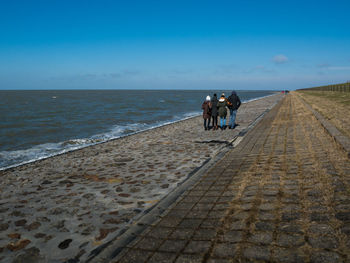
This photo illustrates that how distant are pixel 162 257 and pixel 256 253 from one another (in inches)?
37.4

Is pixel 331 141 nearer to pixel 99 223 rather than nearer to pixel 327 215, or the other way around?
pixel 327 215

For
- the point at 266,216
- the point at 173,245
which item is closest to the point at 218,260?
the point at 173,245

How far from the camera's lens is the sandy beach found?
3.25 meters

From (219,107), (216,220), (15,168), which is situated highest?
(219,107)

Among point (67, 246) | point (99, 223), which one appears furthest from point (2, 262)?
point (99, 223)

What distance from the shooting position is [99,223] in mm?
3740

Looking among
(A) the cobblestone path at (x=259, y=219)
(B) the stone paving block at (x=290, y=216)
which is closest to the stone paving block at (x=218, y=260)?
(A) the cobblestone path at (x=259, y=219)

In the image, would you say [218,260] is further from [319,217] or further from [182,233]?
[319,217]

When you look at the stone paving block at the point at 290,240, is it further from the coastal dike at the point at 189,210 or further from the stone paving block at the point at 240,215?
the stone paving block at the point at 240,215

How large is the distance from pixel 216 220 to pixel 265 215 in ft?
2.10

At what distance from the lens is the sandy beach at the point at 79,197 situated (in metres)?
3.25

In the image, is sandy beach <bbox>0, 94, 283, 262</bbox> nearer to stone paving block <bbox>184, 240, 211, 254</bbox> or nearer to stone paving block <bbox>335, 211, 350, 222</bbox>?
stone paving block <bbox>184, 240, 211, 254</bbox>

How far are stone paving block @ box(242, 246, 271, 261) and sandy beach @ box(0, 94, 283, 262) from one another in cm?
163

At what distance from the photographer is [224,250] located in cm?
263
